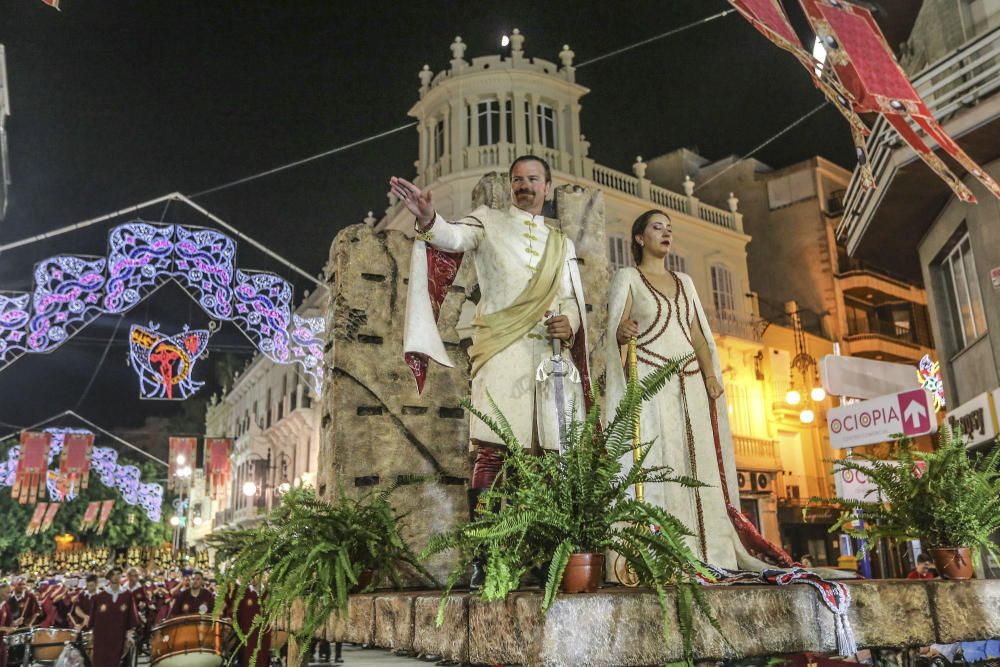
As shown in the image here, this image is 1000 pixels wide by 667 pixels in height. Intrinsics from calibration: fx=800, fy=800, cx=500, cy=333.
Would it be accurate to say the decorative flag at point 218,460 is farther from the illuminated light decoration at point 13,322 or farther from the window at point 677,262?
the window at point 677,262

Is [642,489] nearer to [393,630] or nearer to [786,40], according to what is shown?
[393,630]

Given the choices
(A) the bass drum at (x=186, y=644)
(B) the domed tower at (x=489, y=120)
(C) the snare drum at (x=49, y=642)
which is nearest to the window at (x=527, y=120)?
(B) the domed tower at (x=489, y=120)

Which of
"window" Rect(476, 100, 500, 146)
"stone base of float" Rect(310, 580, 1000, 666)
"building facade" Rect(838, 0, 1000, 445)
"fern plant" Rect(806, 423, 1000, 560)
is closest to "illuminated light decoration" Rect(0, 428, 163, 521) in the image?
"window" Rect(476, 100, 500, 146)

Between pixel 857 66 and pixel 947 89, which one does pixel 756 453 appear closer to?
pixel 947 89

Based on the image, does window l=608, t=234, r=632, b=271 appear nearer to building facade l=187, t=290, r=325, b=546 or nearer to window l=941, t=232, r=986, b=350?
window l=941, t=232, r=986, b=350

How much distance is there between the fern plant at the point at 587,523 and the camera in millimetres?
2953

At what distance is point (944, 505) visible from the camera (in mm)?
4094

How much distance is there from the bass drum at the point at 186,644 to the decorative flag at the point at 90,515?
130 feet

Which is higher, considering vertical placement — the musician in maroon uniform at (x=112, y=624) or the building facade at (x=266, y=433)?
the building facade at (x=266, y=433)

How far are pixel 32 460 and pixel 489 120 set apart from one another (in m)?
19.8

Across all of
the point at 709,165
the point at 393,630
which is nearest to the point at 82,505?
the point at 709,165

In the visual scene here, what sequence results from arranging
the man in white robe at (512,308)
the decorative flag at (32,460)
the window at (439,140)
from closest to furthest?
1. the man in white robe at (512,308)
2. the window at (439,140)
3. the decorative flag at (32,460)

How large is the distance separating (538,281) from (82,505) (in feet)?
164

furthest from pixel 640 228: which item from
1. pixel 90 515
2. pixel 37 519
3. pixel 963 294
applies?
pixel 90 515
